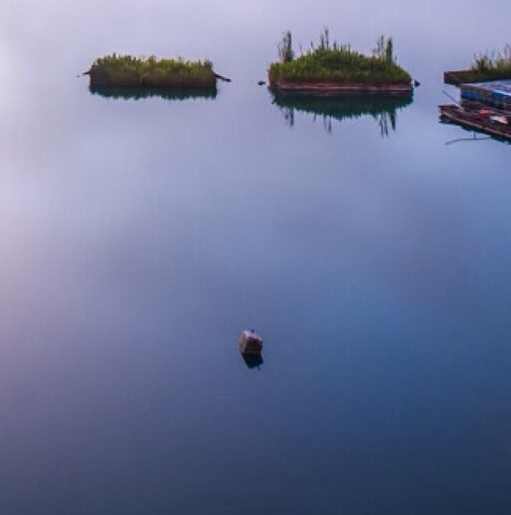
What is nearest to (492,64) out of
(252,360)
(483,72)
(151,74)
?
(483,72)

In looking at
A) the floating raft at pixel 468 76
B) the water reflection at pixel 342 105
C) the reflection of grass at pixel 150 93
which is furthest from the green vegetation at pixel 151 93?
the floating raft at pixel 468 76

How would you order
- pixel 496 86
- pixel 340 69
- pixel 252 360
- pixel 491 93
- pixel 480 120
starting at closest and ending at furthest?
1. pixel 252 360
2. pixel 480 120
3. pixel 491 93
4. pixel 496 86
5. pixel 340 69

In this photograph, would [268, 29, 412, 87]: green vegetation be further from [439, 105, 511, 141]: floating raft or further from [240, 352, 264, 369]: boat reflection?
[240, 352, 264, 369]: boat reflection

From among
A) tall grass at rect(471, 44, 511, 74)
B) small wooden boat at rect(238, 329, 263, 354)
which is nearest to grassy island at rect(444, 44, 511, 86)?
tall grass at rect(471, 44, 511, 74)

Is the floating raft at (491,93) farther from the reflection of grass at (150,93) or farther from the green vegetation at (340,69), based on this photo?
the reflection of grass at (150,93)

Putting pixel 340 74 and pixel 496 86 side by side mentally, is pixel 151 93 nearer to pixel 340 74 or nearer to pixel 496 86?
pixel 340 74

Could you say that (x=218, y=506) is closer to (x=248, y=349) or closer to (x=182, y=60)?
(x=248, y=349)
